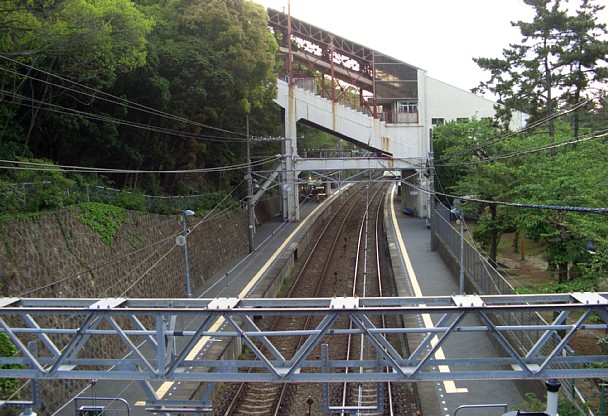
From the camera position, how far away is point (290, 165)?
31734 mm

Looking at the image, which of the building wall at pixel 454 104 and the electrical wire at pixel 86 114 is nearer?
the electrical wire at pixel 86 114

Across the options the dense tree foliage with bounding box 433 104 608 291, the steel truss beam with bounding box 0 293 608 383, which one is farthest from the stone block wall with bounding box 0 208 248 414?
the dense tree foliage with bounding box 433 104 608 291

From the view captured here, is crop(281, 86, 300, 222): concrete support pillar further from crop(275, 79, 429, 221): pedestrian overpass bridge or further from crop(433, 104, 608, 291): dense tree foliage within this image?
crop(433, 104, 608, 291): dense tree foliage

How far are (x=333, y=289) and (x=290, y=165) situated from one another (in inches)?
455

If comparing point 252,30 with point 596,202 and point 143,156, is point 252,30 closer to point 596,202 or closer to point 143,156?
point 143,156

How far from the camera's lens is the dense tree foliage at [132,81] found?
13273 millimetres

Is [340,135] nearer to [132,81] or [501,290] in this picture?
[132,81]

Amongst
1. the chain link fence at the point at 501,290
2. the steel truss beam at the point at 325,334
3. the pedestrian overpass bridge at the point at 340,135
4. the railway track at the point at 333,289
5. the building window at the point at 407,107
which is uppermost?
the building window at the point at 407,107

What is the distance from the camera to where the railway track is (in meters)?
11.7

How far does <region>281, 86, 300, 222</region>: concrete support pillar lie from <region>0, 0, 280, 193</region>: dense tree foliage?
12.2 feet

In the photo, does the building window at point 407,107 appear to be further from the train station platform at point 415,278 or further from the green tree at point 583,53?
the green tree at point 583,53

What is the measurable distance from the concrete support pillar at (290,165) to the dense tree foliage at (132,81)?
12.2ft

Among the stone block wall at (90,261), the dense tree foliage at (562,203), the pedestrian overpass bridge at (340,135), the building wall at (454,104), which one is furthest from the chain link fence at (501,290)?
the building wall at (454,104)

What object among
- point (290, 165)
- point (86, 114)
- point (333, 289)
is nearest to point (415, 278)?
point (333, 289)
